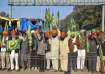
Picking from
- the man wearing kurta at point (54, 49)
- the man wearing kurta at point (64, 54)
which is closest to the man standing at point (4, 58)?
the man wearing kurta at point (54, 49)

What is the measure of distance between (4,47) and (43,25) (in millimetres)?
4788

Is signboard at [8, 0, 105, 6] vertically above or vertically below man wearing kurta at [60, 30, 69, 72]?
above

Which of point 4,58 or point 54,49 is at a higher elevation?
Answer: point 54,49

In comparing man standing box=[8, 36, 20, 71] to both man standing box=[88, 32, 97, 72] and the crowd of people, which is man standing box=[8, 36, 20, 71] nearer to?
the crowd of people

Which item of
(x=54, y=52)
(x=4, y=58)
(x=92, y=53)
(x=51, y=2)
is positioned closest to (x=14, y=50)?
(x=4, y=58)

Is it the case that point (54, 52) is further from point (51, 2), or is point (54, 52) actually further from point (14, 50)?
point (51, 2)

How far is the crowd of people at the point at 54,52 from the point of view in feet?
58.9

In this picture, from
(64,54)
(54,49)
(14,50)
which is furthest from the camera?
(14,50)

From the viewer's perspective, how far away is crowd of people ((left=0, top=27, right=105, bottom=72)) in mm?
17953

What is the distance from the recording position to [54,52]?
1809 cm

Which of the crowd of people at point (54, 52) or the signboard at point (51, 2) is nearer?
the crowd of people at point (54, 52)

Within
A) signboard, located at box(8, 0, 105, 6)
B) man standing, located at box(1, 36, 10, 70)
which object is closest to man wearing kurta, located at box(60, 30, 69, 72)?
man standing, located at box(1, 36, 10, 70)

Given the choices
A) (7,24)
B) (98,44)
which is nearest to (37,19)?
(7,24)

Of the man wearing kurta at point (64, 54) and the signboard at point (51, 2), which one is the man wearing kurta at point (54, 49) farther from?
the signboard at point (51, 2)
